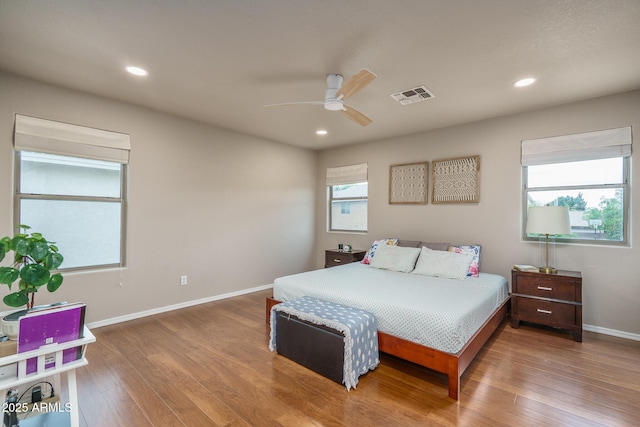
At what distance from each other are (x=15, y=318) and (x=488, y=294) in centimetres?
348

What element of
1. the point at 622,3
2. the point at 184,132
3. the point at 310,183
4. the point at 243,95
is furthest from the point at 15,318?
the point at 310,183

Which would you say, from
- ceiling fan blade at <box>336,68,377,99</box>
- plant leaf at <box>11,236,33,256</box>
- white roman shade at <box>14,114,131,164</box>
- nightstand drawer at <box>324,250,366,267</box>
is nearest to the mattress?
nightstand drawer at <box>324,250,366,267</box>

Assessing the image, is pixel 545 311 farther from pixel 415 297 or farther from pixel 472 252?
pixel 415 297

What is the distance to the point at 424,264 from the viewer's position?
12.2 feet

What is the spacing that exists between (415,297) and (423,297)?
0.07m

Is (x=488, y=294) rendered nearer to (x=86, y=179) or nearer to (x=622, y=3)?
(x=622, y=3)

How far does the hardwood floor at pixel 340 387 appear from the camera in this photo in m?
1.85

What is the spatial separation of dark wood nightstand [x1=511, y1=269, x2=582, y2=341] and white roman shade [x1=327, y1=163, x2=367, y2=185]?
279 centimetres

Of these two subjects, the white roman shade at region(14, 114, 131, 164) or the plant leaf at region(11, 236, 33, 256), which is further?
the white roman shade at region(14, 114, 131, 164)

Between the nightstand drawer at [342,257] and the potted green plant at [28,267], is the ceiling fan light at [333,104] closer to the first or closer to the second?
the potted green plant at [28,267]

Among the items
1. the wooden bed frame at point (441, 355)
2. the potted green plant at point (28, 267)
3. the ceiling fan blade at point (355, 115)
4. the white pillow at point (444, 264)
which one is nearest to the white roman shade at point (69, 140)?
the potted green plant at point (28, 267)

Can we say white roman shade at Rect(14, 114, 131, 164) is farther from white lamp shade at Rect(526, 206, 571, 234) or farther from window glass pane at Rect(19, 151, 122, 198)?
white lamp shade at Rect(526, 206, 571, 234)

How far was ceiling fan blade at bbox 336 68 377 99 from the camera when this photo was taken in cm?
220

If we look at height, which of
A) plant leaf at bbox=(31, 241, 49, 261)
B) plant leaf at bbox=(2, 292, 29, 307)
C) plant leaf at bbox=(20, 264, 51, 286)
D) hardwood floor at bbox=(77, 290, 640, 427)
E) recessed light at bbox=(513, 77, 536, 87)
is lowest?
hardwood floor at bbox=(77, 290, 640, 427)
